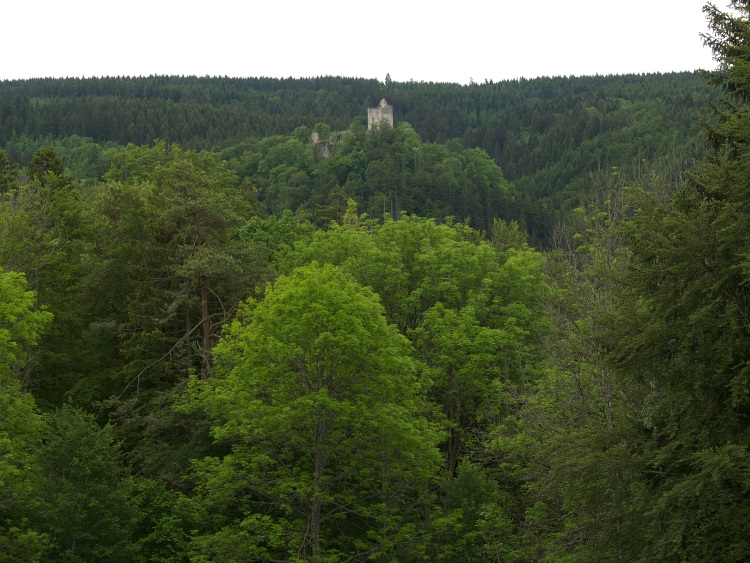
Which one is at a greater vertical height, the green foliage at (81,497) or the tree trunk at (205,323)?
the tree trunk at (205,323)

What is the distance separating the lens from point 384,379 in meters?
23.9

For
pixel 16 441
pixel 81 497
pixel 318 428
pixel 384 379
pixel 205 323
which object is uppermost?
pixel 205 323

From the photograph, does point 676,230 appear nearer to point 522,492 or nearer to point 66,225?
point 522,492

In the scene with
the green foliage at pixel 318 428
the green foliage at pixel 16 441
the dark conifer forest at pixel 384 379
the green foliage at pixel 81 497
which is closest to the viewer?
the dark conifer forest at pixel 384 379

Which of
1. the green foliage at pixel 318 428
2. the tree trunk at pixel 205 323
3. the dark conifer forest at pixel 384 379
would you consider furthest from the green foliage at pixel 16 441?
the tree trunk at pixel 205 323

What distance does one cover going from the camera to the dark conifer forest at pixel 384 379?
1408cm

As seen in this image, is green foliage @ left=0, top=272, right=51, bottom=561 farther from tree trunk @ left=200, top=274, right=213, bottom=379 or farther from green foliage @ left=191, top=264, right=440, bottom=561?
tree trunk @ left=200, top=274, right=213, bottom=379

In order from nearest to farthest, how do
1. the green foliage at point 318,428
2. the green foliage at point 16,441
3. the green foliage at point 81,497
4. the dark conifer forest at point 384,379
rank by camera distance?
the dark conifer forest at point 384,379
the green foliage at point 16,441
the green foliage at point 81,497
the green foliage at point 318,428

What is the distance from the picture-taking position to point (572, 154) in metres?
162

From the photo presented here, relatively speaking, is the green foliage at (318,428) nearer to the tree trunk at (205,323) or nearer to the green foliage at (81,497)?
the green foliage at (81,497)

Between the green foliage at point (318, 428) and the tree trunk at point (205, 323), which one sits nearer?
the green foliage at point (318, 428)

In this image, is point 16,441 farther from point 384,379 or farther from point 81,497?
point 384,379

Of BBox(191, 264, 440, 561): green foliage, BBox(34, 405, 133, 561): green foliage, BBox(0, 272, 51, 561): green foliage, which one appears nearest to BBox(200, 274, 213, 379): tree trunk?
BBox(191, 264, 440, 561): green foliage

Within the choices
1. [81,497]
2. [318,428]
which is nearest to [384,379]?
[318,428]
